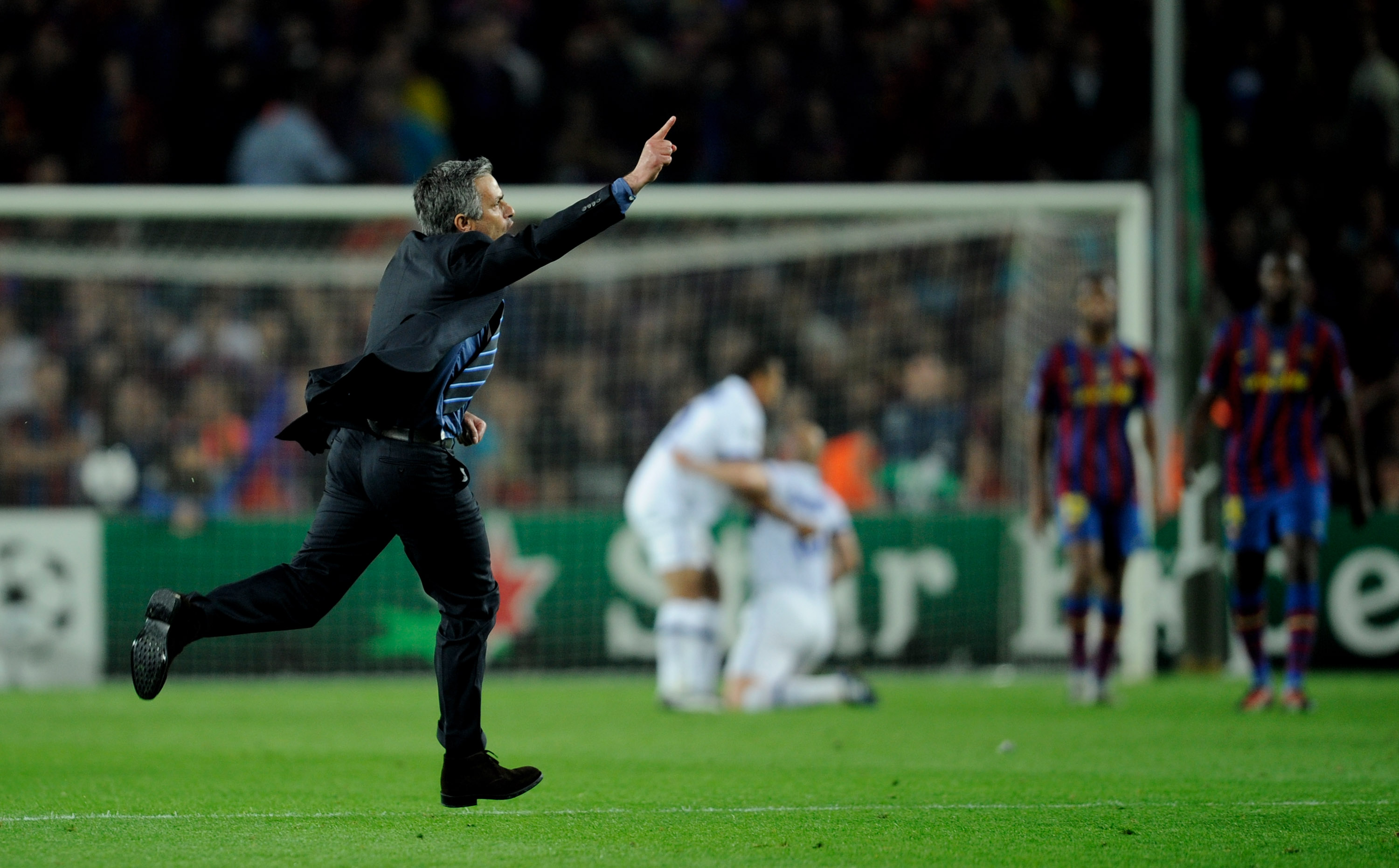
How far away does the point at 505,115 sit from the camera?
51.3 feet

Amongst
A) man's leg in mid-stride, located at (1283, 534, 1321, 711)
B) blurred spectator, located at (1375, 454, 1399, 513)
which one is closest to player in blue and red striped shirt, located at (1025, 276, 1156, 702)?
man's leg in mid-stride, located at (1283, 534, 1321, 711)

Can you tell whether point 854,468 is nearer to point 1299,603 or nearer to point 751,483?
point 751,483

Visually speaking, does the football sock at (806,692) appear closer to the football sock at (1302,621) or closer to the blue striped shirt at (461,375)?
the football sock at (1302,621)

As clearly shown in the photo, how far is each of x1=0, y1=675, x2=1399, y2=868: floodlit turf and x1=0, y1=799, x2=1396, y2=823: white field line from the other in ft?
0.05

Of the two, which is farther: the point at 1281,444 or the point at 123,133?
the point at 123,133

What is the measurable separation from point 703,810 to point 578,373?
9.37 metres

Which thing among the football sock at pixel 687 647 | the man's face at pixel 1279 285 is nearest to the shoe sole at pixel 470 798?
the football sock at pixel 687 647

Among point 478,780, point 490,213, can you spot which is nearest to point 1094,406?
point 490,213

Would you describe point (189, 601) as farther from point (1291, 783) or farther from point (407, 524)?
point (1291, 783)

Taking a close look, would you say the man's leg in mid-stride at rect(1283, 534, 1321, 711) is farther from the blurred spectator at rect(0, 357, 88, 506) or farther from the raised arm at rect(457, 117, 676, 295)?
the blurred spectator at rect(0, 357, 88, 506)

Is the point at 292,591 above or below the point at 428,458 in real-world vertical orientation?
below

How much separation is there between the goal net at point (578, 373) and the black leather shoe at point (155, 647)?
7.19 metres

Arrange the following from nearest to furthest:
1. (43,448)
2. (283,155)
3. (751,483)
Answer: (751,483), (43,448), (283,155)

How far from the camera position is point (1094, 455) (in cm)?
1019
